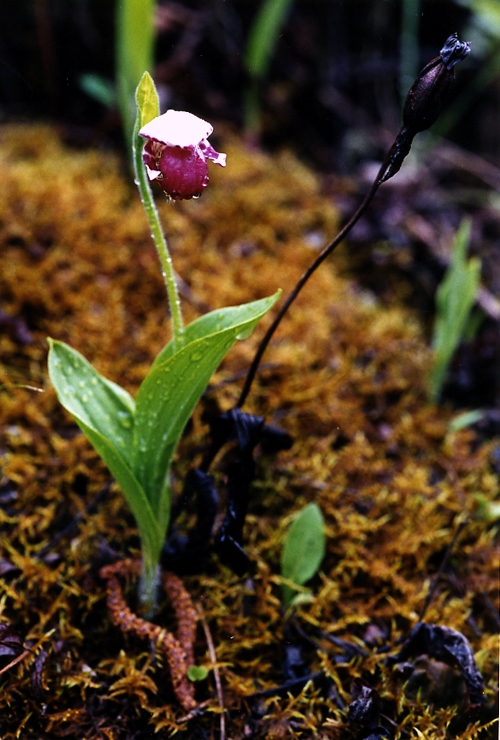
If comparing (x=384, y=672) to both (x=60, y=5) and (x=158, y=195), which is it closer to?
(x=158, y=195)

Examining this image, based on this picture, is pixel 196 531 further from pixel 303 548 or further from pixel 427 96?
pixel 427 96

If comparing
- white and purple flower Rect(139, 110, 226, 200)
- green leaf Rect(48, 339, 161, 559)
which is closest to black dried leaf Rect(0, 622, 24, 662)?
green leaf Rect(48, 339, 161, 559)

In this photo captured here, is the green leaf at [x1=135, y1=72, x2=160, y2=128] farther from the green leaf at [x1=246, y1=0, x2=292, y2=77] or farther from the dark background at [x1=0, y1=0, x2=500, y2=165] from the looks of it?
the green leaf at [x1=246, y1=0, x2=292, y2=77]

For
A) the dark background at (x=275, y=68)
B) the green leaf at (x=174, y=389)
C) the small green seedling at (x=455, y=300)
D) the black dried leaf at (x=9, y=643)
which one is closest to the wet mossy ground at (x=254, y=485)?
the black dried leaf at (x=9, y=643)

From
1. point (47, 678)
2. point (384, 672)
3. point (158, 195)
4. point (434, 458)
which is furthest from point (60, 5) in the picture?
point (384, 672)

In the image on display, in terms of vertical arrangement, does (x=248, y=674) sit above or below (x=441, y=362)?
below

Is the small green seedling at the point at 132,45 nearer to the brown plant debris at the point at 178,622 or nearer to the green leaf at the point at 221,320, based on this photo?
the green leaf at the point at 221,320

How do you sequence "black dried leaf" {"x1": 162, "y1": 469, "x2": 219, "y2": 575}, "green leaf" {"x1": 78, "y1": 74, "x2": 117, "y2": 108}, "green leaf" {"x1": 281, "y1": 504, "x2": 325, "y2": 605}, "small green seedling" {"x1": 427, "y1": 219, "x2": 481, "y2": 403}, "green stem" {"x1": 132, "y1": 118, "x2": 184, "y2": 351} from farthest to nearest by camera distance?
"green leaf" {"x1": 78, "y1": 74, "x2": 117, "y2": 108} < "small green seedling" {"x1": 427, "y1": 219, "x2": 481, "y2": 403} < "green leaf" {"x1": 281, "y1": 504, "x2": 325, "y2": 605} < "black dried leaf" {"x1": 162, "y1": 469, "x2": 219, "y2": 575} < "green stem" {"x1": 132, "y1": 118, "x2": 184, "y2": 351}
